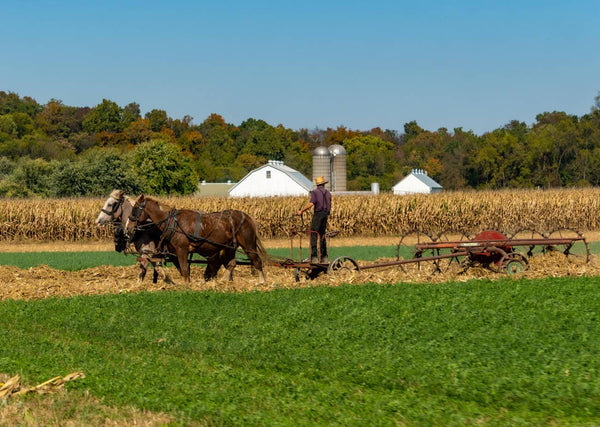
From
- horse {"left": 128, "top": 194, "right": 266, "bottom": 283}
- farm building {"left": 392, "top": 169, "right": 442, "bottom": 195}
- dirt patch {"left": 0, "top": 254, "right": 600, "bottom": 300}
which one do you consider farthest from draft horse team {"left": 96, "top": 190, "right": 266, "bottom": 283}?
farm building {"left": 392, "top": 169, "right": 442, "bottom": 195}

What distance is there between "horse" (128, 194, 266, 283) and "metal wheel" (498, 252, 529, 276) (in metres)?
5.66

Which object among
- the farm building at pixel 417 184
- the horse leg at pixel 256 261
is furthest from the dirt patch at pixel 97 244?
the farm building at pixel 417 184

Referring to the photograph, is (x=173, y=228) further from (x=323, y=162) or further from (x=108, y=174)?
(x=323, y=162)

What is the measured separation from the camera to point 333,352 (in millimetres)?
11062

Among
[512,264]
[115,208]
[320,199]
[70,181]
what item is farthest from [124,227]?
[70,181]

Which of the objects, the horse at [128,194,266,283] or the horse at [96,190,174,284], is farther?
the horse at [96,190,174,284]

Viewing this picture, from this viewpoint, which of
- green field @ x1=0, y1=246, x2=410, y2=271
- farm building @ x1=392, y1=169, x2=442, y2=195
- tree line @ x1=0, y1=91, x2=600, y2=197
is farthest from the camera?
farm building @ x1=392, y1=169, x2=442, y2=195

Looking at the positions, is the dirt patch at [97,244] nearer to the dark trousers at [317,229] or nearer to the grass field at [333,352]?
the dark trousers at [317,229]

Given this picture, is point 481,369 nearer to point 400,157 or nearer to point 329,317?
point 329,317

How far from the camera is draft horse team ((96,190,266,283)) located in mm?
17656

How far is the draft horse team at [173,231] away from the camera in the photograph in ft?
57.9

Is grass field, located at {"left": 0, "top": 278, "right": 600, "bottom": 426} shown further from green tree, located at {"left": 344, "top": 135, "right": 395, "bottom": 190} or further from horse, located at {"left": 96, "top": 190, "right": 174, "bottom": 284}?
green tree, located at {"left": 344, "top": 135, "right": 395, "bottom": 190}

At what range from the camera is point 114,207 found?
18016 mm

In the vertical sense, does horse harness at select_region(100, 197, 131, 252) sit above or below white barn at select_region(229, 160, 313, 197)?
below
